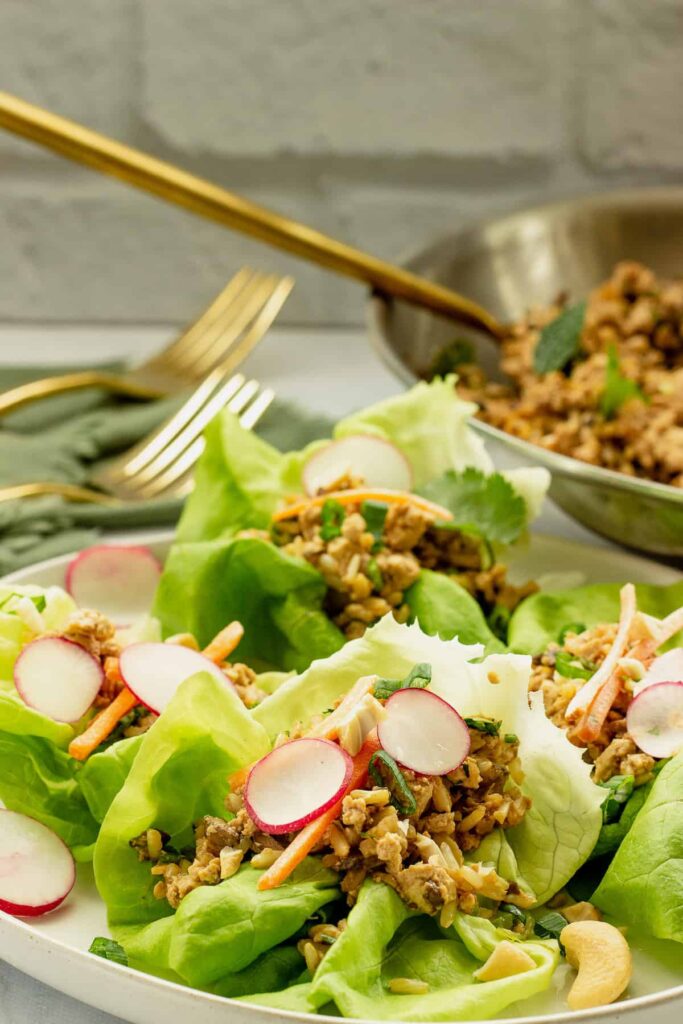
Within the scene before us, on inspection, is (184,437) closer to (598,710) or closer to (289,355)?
(289,355)

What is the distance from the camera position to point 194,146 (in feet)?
8.34

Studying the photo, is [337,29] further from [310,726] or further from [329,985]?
[329,985]

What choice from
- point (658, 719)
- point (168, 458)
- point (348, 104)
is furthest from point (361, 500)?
point (348, 104)

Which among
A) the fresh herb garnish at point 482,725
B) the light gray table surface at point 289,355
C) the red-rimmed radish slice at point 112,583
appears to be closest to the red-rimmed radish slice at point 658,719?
the fresh herb garnish at point 482,725

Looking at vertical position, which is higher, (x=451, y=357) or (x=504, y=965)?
(x=504, y=965)

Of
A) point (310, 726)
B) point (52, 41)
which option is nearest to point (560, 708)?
point (310, 726)

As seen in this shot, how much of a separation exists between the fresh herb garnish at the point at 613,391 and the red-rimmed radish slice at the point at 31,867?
921mm

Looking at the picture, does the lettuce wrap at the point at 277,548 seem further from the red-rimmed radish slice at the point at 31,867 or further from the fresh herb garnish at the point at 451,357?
the fresh herb garnish at the point at 451,357

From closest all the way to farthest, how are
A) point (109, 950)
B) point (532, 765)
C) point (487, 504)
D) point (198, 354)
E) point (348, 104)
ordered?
1. point (109, 950)
2. point (532, 765)
3. point (487, 504)
4. point (198, 354)
5. point (348, 104)

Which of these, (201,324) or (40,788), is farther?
(201,324)

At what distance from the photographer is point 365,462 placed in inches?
57.9

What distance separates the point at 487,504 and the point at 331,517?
0.57 ft

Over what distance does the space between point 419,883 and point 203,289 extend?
1877mm

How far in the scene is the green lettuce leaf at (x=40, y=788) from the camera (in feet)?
3.77
